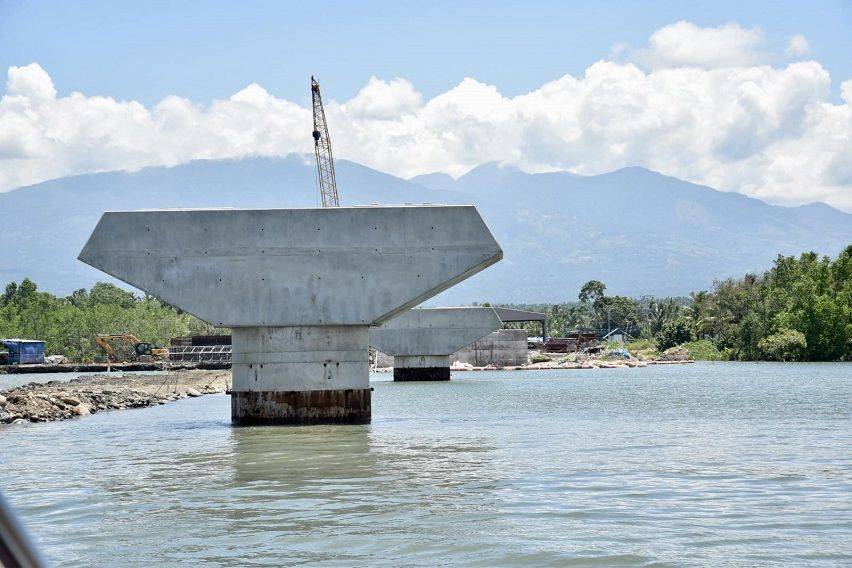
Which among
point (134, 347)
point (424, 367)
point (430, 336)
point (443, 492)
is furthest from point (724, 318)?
point (443, 492)

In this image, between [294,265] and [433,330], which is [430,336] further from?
[294,265]

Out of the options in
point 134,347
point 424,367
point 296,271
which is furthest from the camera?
point 134,347

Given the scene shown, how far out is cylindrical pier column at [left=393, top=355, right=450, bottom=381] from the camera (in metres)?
77.9

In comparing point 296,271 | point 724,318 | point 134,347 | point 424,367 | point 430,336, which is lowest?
point 424,367

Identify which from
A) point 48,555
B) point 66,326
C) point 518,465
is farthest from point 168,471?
point 66,326

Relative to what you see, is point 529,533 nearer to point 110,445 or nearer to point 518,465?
point 518,465

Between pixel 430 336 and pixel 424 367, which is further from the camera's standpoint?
pixel 424 367

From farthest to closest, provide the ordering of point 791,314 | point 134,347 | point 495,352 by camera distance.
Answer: point 134,347 → point 495,352 → point 791,314

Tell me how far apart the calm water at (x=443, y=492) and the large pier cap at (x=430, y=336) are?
141 feet

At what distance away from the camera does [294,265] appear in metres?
28.2

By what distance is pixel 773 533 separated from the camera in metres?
13.2

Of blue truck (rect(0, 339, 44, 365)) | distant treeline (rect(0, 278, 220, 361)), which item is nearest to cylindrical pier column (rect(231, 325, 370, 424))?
blue truck (rect(0, 339, 44, 365))

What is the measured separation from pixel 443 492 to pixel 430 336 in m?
60.5

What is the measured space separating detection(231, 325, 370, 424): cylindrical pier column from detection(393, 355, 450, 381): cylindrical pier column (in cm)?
4933
